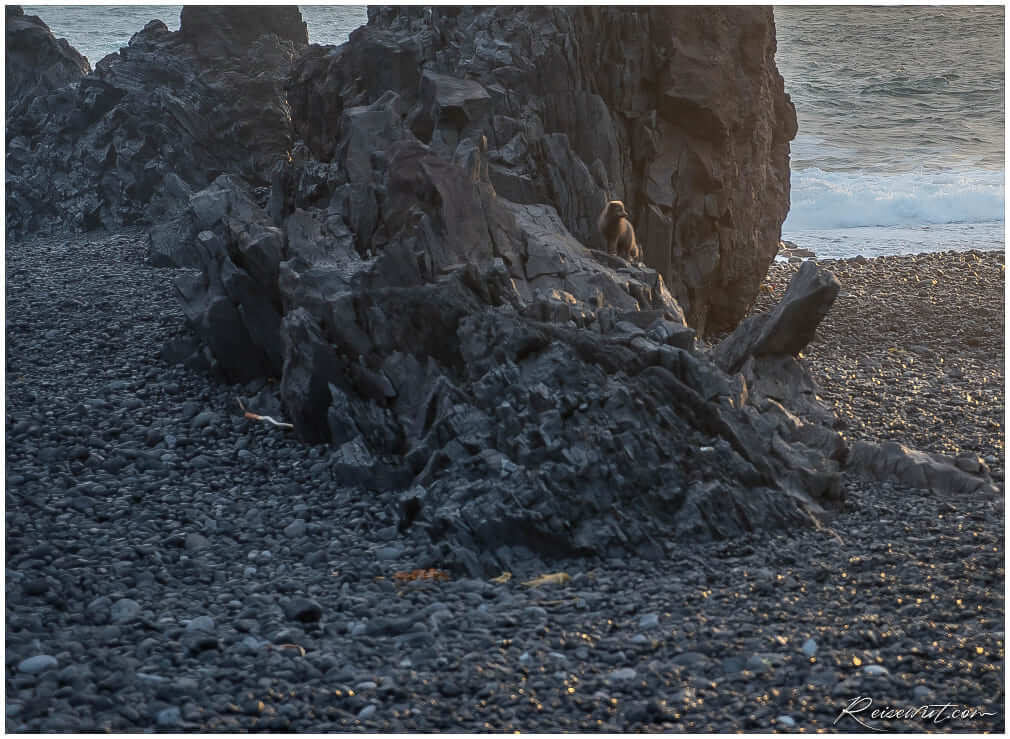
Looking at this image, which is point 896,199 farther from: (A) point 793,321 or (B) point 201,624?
(B) point 201,624

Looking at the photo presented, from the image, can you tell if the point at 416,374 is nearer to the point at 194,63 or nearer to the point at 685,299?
the point at 685,299

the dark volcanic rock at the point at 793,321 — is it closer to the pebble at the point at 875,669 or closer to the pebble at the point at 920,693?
the pebble at the point at 875,669

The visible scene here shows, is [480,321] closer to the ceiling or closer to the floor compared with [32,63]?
closer to the floor

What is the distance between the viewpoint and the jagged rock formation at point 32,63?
36875 millimetres

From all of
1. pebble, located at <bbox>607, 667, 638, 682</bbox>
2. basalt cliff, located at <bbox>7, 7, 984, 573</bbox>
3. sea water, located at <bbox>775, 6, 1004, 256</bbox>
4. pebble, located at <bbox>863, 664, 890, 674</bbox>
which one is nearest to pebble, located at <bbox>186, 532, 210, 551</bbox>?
basalt cliff, located at <bbox>7, 7, 984, 573</bbox>

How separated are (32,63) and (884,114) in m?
45.1

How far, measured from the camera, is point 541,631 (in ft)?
33.4

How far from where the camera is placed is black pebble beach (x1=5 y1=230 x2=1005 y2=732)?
8.77m

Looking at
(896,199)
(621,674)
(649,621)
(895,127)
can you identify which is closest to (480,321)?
(649,621)

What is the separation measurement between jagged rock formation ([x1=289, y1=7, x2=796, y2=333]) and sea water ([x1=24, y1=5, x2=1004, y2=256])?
14.6 meters

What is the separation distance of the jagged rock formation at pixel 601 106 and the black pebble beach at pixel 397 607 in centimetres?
707

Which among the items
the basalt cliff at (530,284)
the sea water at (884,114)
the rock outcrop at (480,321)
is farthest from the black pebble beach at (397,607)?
the sea water at (884,114)

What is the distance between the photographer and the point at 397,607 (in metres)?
11.1

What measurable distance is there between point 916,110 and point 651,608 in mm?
54996
